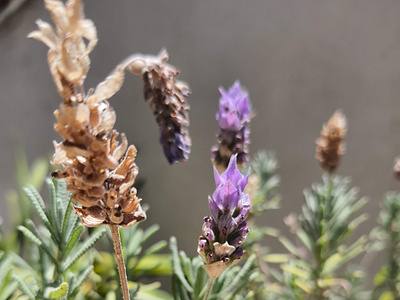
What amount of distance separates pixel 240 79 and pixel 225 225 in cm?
69

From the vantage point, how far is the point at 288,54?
0.93 metres

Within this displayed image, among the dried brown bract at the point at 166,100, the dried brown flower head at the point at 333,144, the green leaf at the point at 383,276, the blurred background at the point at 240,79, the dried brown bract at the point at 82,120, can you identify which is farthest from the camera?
the blurred background at the point at 240,79

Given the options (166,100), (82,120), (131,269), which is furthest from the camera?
(131,269)

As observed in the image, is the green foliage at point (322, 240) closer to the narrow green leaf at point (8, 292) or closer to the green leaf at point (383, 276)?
the green leaf at point (383, 276)

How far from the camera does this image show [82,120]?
0.24m

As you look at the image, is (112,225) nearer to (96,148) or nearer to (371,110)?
(96,148)

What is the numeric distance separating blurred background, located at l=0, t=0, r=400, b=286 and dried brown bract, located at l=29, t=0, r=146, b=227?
699mm

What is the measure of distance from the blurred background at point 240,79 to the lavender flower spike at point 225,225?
66cm

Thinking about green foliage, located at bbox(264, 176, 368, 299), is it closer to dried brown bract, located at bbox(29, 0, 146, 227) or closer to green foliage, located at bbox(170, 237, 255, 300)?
green foliage, located at bbox(170, 237, 255, 300)

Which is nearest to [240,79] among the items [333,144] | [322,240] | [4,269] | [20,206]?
[333,144]

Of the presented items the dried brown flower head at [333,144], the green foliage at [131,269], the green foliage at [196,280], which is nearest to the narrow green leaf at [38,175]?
the green foliage at [131,269]

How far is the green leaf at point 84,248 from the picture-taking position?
15.8 inches

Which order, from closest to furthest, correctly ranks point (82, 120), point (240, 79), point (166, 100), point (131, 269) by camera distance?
point (82, 120), point (166, 100), point (131, 269), point (240, 79)

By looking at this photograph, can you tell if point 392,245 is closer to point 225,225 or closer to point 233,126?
point 233,126
